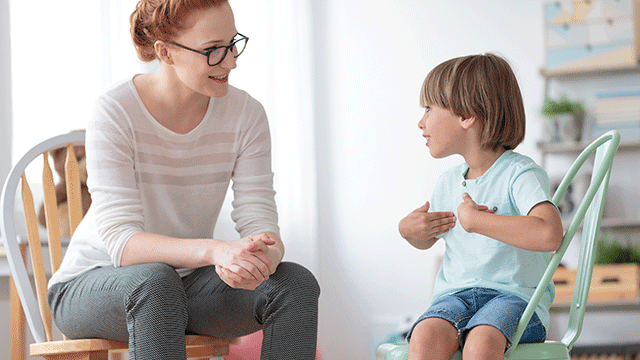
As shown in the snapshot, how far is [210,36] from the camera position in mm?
1216

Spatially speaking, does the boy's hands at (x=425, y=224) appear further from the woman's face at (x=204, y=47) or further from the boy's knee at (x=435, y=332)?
the woman's face at (x=204, y=47)

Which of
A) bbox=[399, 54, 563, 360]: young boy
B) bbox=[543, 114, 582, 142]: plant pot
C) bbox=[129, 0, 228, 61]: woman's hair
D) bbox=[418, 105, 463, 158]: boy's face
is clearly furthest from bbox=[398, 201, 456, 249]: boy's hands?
bbox=[543, 114, 582, 142]: plant pot

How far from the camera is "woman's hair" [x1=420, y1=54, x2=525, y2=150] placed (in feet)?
3.84

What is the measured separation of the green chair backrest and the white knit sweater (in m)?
0.59

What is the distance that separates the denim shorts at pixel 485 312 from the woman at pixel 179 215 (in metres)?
0.25

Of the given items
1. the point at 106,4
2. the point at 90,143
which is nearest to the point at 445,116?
the point at 90,143

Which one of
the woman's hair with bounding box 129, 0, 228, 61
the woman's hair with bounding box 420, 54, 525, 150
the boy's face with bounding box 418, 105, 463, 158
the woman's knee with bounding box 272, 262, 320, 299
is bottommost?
the woman's knee with bounding box 272, 262, 320, 299

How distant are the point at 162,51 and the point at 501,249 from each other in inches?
30.0

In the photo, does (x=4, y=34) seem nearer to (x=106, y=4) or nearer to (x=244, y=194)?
(x=106, y=4)

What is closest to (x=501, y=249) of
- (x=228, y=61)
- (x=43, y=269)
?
(x=228, y=61)

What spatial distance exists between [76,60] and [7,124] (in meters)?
0.37

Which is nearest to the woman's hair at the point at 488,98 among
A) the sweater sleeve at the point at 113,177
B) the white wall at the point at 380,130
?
the sweater sleeve at the point at 113,177

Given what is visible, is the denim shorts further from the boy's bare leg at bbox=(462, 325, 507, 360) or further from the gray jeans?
the gray jeans

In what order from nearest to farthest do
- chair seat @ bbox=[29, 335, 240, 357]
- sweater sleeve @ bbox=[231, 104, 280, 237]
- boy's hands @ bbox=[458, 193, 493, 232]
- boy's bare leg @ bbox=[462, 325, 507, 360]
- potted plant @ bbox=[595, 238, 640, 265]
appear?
boy's bare leg @ bbox=[462, 325, 507, 360], boy's hands @ bbox=[458, 193, 493, 232], chair seat @ bbox=[29, 335, 240, 357], sweater sleeve @ bbox=[231, 104, 280, 237], potted plant @ bbox=[595, 238, 640, 265]
